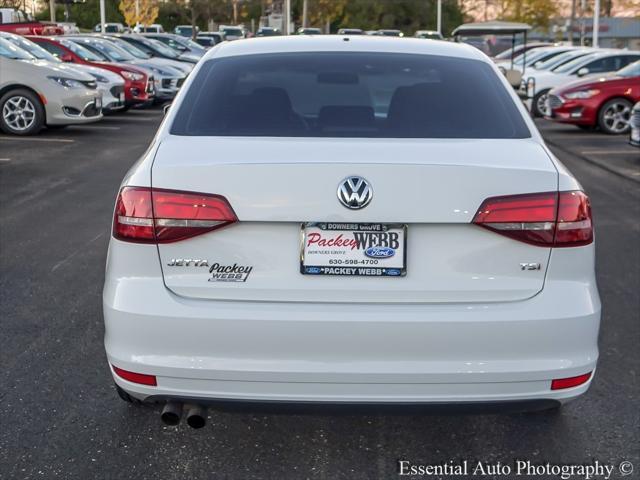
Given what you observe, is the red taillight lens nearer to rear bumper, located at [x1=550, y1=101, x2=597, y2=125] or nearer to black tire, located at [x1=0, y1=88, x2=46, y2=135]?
black tire, located at [x1=0, y1=88, x2=46, y2=135]

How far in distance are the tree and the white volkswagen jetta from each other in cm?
6258

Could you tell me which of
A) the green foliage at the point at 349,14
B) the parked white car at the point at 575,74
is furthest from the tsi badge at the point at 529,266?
the green foliage at the point at 349,14

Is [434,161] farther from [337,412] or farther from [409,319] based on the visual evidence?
[337,412]

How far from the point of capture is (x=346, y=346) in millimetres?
3248

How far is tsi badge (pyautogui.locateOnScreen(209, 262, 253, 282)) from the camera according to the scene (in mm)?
3291

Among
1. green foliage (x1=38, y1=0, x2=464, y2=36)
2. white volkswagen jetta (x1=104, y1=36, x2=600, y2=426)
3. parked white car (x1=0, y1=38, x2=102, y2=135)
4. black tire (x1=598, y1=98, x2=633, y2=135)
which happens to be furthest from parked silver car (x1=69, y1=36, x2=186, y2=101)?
green foliage (x1=38, y1=0, x2=464, y2=36)

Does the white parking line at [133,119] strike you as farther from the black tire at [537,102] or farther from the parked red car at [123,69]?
the black tire at [537,102]

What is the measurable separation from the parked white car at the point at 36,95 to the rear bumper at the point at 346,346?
1336cm

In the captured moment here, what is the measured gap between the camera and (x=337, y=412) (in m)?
3.36

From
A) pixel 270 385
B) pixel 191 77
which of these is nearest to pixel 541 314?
pixel 270 385

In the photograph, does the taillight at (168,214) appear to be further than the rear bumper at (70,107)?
No

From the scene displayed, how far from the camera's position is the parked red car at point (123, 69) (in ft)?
67.3

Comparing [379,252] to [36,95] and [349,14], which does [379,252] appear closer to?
[36,95]

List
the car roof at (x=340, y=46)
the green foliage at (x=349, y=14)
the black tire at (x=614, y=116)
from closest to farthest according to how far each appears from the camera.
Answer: the car roof at (x=340, y=46)
the black tire at (x=614, y=116)
the green foliage at (x=349, y=14)
